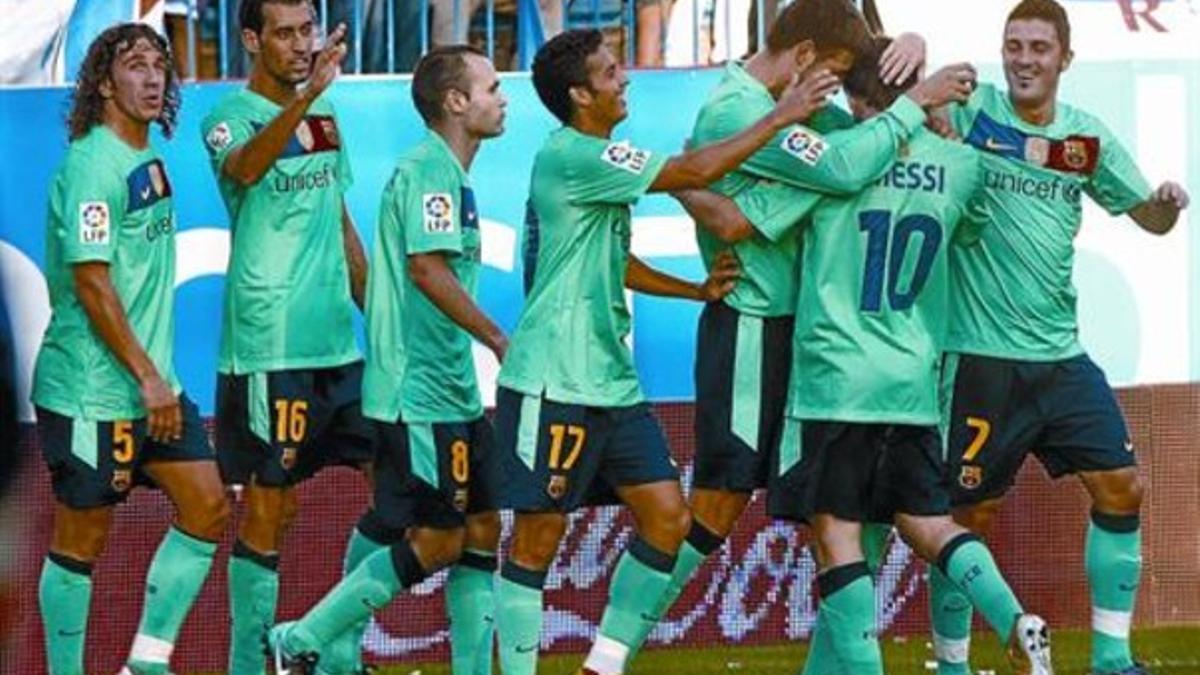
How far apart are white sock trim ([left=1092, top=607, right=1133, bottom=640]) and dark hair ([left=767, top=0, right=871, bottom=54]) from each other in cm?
204

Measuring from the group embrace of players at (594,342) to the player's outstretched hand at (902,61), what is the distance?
0.6 inches

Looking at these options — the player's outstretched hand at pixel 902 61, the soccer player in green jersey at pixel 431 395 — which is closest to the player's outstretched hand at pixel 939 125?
the player's outstretched hand at pixel 902 61

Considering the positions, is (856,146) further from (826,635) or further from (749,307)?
(826,635)

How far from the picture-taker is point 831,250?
12508 mm

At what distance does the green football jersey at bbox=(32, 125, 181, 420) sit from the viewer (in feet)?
42.8

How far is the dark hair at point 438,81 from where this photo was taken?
43.1ft

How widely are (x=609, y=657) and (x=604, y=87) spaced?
1.74m

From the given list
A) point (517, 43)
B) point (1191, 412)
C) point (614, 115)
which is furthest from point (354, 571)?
point (1191, 412)

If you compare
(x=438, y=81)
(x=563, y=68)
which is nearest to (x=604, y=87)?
(x=563, y=68)

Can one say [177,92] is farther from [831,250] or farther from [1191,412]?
[1191,412]

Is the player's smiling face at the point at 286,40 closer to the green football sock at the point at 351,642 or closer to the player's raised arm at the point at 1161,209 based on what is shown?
the green football sock at the point at 351,642

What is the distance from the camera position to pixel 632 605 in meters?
12.8

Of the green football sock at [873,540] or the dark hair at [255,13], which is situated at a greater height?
the dark hair at [255,13]

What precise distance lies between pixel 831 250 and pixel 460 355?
130 cm
